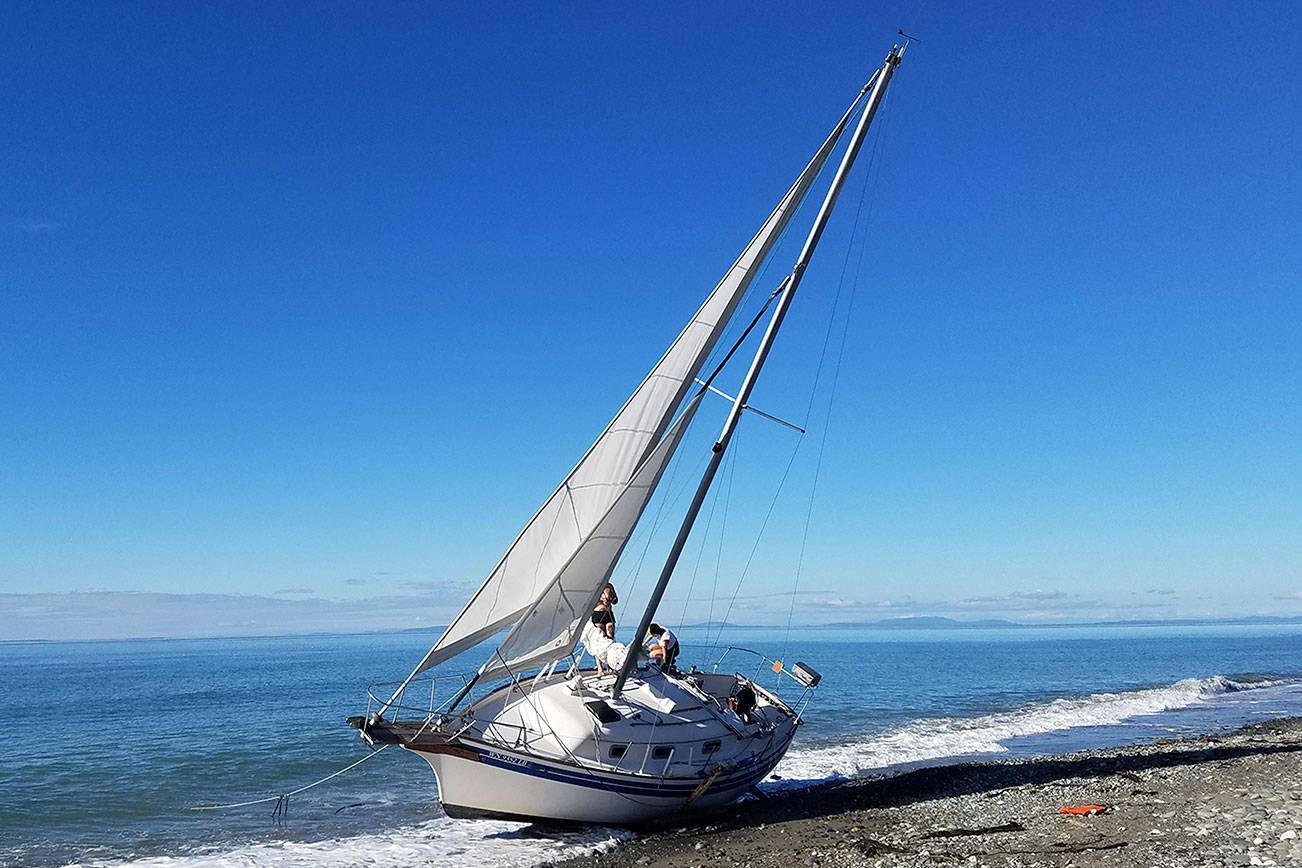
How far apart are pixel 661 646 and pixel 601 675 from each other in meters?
2.11

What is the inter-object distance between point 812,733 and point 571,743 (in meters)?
18.8

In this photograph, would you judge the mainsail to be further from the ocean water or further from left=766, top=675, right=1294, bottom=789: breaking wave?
left=766, top=675, right=1294, bottom=789: breaking wave

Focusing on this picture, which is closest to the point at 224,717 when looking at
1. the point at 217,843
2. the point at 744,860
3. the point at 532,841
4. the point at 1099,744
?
the point at 217,843

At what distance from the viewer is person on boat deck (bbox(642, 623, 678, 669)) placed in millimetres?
18141

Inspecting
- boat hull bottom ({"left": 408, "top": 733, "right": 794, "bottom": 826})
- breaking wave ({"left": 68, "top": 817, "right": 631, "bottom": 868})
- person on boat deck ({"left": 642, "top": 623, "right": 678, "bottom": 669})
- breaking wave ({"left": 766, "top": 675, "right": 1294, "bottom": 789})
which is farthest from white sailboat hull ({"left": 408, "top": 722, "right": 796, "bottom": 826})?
breaking wave ({"left": 766, "top": 675, "right": 1294, "bottom": 789})

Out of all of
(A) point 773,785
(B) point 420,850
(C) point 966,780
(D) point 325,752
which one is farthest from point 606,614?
(D) point 325,752

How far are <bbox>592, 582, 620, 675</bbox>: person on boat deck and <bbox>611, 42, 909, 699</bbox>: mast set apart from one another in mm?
1078

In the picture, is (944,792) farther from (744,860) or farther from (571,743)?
(571,743)

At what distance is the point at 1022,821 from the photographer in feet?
47.4

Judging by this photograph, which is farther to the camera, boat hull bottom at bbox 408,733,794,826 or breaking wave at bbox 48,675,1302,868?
breaking wave at bbox 48,675,1302,868

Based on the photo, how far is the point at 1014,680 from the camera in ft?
192

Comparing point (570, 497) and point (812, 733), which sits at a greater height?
point (570, 497)

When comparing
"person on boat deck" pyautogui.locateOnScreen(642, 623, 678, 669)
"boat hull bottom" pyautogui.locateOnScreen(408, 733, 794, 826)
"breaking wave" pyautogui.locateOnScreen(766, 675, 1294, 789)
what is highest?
"person on boat deck" pyautogui.locateOnScreen(642, 623, 678, 669)

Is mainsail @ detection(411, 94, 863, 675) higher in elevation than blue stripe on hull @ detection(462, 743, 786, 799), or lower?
higher
